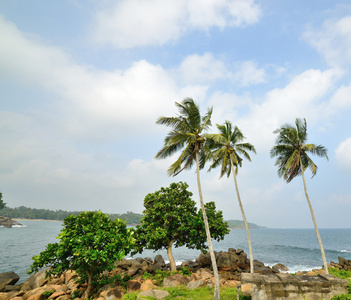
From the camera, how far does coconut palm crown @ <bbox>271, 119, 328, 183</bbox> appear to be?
70.3 feet

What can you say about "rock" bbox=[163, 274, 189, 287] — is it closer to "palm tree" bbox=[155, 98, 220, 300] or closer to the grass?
the grass

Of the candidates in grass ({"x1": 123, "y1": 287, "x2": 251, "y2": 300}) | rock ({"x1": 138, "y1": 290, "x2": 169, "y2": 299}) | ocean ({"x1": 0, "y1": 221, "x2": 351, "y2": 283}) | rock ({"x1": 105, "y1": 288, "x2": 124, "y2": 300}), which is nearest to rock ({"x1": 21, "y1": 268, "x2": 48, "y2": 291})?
ocean ({"x1": 0, "y1": 221, "x2": 351, "y2": 283})

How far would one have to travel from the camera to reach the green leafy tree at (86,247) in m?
13.3

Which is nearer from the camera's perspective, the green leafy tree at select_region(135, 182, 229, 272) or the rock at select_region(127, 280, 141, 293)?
the rock at select_region(127, 280, 141, 293)

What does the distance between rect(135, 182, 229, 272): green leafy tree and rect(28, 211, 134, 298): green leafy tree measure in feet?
16.8

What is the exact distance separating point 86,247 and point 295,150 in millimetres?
19981

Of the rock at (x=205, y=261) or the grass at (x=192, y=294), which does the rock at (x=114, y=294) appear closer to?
the grass at (x=192, y=294)

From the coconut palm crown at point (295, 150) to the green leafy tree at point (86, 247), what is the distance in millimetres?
16923

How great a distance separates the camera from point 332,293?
9.91m

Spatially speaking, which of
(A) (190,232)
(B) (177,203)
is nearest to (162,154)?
(B) (177,203)

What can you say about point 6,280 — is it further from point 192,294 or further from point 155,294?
point 192,294

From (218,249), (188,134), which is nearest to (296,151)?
(188,134)

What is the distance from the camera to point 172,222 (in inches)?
811

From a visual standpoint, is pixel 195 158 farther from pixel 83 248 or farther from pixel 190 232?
pixel 83 248
